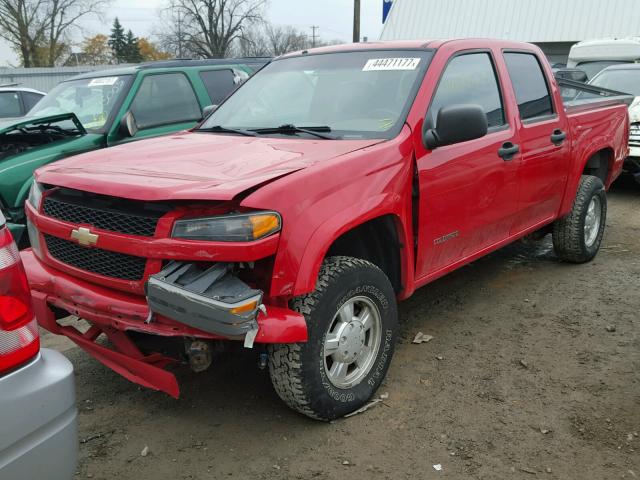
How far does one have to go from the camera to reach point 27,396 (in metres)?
1.76

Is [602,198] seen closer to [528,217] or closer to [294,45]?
[528,217]

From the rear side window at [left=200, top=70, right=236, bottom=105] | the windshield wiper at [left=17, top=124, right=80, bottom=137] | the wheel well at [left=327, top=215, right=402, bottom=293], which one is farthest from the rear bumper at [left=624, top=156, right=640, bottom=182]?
the windshield wiper at [left=17, top=124, right=80, bottom=137]

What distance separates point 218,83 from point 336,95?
378 cm

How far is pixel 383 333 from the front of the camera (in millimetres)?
3209

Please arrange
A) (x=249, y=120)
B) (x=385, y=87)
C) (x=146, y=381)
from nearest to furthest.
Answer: (x=146, y=381), (x=385, y=87), (x=249, y=120)

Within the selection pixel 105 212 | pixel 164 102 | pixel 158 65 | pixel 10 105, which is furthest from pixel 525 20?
pixel 105 212

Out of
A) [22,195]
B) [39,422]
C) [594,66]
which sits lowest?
[22,195]

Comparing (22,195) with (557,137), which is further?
(22,195)

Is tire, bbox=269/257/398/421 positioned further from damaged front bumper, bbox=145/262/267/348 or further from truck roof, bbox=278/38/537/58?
truck roof, bbox=278/38/537/58

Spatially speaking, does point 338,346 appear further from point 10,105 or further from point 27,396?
point 10,105

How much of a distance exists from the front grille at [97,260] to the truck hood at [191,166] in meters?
0.29

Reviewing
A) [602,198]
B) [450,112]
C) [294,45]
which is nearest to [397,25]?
[602,198]

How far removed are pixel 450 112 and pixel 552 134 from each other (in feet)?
5.67

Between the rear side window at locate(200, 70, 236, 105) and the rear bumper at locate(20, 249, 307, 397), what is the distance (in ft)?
13.7
